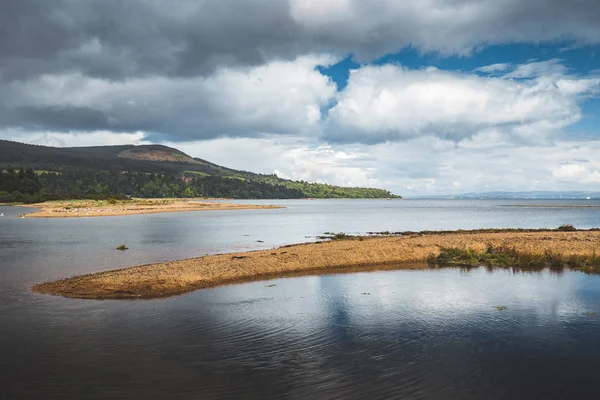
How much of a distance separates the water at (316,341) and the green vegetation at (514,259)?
19.4ft

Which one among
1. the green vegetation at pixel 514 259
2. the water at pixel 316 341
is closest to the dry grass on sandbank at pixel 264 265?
the green vegetation at pixel 514 259

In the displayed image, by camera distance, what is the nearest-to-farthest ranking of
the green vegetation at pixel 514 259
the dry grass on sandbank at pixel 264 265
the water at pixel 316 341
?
the water at pixel 316 341 → the dry grass on sandbank at pixel 264 265 → the green vegetation at pixel 514 259

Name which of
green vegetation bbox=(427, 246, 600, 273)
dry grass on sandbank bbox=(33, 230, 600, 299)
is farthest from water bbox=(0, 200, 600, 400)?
green vegetation bbox=(427, 246, 600, 273)

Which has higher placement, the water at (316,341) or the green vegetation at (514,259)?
the green vegetation at (514,259)

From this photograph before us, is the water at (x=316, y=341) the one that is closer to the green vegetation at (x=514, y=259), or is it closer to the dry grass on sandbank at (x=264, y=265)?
the dry grass on sandbank at (x=264, y=265)

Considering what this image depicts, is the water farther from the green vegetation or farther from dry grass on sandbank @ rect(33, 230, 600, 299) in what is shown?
the green vegetation

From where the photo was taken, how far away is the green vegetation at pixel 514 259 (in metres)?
42.8

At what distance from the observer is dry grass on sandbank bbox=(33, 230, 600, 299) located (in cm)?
3225

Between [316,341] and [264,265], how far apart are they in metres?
20.0

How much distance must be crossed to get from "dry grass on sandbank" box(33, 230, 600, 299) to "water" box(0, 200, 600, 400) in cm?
216

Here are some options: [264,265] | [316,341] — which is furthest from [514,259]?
[316,341]

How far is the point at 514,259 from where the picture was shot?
4531 centimetres

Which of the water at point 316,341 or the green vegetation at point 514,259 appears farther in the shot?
the green vegetation at point 514,259

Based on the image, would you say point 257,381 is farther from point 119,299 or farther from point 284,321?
point 119,299
